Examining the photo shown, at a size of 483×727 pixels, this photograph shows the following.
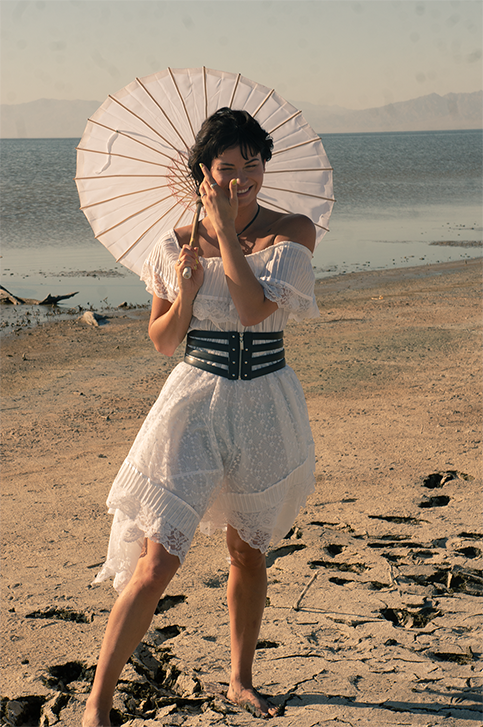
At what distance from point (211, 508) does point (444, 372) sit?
16.3ft

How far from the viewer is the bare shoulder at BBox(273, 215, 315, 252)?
8.02 feet

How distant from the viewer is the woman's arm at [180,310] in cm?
237

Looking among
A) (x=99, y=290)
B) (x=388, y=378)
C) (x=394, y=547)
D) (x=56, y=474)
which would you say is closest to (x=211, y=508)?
(x=394, y=547)

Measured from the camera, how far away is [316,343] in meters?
8.40

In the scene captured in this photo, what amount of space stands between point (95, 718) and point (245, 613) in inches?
24.2

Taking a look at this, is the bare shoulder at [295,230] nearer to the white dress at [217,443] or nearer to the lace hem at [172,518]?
the white dress at [217,443]

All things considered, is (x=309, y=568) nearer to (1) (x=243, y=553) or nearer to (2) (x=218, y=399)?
(1) (x=243, y=553)

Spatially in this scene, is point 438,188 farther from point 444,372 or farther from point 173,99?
point 173,99

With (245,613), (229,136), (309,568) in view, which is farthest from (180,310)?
(309,568)

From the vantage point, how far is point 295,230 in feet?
8.05

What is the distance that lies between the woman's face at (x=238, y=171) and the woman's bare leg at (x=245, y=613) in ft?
3.83

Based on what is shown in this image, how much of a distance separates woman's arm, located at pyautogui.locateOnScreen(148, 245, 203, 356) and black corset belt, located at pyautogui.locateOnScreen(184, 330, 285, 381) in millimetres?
82

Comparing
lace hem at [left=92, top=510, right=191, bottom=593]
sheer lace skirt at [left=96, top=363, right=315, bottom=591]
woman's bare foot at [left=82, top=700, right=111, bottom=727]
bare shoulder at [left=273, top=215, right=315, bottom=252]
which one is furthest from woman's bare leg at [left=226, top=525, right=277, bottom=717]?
bare shoulder at [left=273, top=215, right=315, bottom=252]

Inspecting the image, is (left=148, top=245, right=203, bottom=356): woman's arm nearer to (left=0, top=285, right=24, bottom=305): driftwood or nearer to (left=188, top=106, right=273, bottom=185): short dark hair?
(left=188, top=106, right=273, bottom=185): short dark hair
